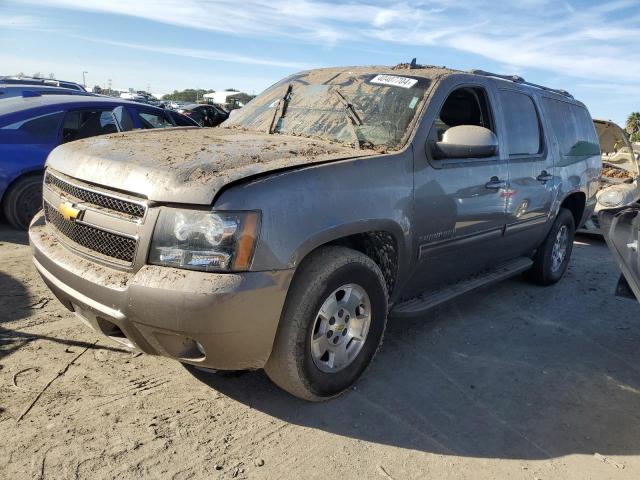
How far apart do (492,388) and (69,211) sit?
2782 mm

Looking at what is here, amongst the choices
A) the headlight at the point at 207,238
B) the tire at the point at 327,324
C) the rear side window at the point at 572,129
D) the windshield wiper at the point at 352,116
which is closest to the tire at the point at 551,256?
the rear side window at the point at 572,129

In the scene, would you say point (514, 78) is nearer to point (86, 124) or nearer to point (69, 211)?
point (69, 211)

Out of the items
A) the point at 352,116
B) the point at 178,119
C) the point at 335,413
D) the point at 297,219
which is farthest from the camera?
the point at 178,119

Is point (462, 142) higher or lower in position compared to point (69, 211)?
higher

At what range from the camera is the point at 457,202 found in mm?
3672

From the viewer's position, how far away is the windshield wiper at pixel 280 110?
12.8 feet

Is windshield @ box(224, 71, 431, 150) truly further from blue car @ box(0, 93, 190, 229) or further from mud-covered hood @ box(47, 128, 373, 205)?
blue car @ box(0, 93, 190, 229)

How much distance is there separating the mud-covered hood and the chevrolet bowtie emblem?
6.6 inches

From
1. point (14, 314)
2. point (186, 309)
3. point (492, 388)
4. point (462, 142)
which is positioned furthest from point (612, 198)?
point (14, 314)

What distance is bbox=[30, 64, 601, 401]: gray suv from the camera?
2.44 meters

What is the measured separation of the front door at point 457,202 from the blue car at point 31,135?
4.71 meters

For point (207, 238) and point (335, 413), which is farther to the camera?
point (335, 413)

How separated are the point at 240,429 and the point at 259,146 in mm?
1591

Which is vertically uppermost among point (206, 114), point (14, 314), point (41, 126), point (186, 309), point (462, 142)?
point (462, 142)
